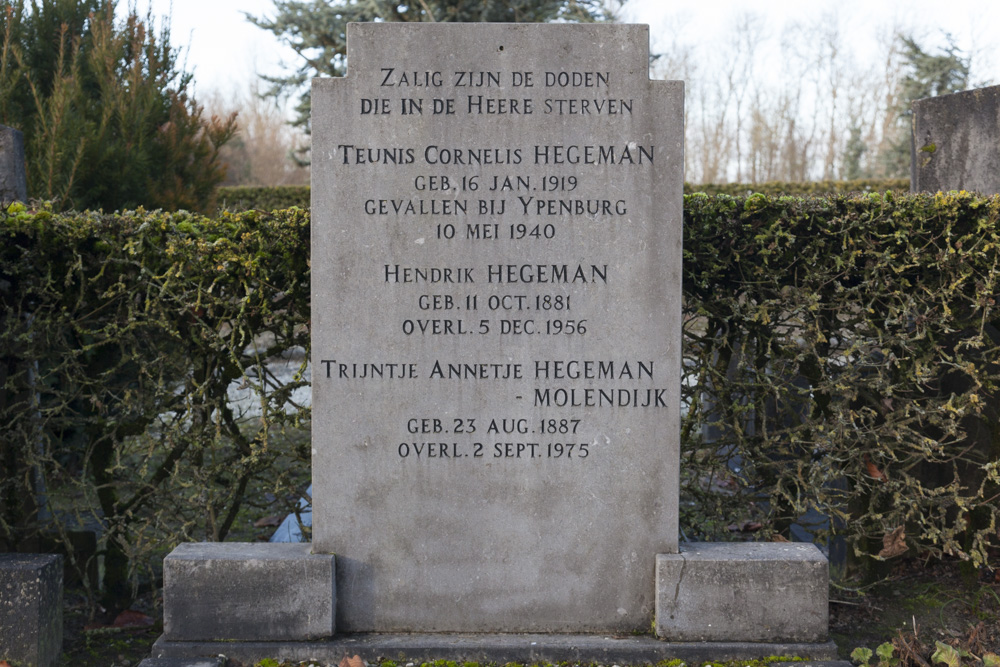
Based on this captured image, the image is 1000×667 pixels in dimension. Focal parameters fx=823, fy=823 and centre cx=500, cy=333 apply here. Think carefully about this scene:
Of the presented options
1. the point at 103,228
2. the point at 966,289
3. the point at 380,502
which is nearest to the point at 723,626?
the point at 380,502

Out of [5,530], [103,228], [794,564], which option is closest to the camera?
[794,564]

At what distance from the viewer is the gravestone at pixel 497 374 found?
3.29m

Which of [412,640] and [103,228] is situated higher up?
[103,228]

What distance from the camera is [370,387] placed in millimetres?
3336

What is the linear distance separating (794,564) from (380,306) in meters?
1.95

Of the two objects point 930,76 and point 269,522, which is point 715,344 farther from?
point 930,76

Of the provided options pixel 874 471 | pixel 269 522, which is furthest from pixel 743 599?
pixel 269 522

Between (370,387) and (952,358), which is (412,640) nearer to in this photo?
(370,387)

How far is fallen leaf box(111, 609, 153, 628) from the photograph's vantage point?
4102 millimetres

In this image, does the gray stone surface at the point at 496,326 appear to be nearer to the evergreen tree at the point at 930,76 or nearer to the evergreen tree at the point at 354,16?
the evergreen tree at the point at 354,16

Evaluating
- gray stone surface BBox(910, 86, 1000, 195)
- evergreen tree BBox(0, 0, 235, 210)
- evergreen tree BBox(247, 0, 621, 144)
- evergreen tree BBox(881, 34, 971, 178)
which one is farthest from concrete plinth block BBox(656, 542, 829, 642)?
evergreen tree BBox(881, 34, 971, 178)

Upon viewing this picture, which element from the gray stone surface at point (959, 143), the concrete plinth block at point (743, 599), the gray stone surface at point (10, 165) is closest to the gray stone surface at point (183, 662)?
the concrete plinth block at point (743, 599)

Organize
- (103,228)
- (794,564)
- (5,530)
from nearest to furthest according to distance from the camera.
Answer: (794,564) < (103,228) < (5,530)

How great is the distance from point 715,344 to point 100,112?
5034 mm
